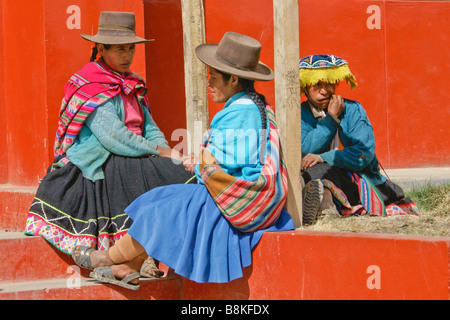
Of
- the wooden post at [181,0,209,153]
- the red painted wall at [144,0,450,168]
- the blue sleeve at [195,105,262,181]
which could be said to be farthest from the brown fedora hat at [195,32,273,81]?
the red painted wall at [144,0,450,168]

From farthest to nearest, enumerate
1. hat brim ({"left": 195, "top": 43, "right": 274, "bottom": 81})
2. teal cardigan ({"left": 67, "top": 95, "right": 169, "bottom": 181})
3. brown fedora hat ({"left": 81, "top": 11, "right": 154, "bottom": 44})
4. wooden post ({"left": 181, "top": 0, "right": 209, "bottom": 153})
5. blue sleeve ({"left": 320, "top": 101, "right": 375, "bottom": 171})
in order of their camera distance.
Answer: wooden post ({"left": 181, "top": 0, "right": 209, "bottom": 153}), blue sleeve ({"left": 320, "top": 101, "right": 375, "bottom": 171}), brown fedora hat ({"left": 81, "top": 11, "right": 154, "bottom": 44}), teal cardigan ({"left": 67, "top": 95, "right": 169, "bottom": 181}), hat brim ({"left": 195, "top": 43, "right": 274, "bottom": 81})

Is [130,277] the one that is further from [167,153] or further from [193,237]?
[167,153]

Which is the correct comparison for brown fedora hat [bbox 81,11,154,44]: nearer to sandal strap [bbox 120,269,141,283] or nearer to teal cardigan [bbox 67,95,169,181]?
teal cardigan [bbox 67,95,169,181]

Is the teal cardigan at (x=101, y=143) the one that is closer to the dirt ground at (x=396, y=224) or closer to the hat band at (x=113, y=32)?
the hat band at (x=113, y=32)

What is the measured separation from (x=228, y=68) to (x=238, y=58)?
0.31 ft

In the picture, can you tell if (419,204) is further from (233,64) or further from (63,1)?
(63,1)

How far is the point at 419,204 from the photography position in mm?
6027

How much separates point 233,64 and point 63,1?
2.08 meters

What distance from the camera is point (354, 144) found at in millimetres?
5488

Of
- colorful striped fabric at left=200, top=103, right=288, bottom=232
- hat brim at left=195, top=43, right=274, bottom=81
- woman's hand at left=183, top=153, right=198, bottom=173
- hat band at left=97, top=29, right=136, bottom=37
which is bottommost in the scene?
colorful striped fabric at left=200, top=103, right=288, bottom=232

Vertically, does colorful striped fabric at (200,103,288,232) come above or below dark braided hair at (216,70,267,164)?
below

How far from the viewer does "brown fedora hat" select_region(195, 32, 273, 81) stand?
14.4 ft

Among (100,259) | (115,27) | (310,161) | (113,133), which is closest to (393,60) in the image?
(310,161)

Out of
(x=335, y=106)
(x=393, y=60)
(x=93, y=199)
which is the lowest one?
(x=93, y=199)
